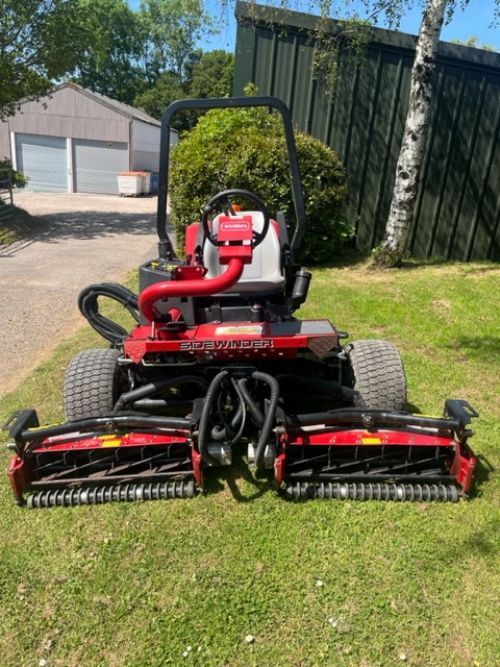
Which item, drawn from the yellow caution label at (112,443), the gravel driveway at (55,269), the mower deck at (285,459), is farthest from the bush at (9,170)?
the yellow caution label at (112,443)

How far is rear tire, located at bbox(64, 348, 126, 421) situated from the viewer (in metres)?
3.51

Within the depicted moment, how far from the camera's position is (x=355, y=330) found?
233 inches

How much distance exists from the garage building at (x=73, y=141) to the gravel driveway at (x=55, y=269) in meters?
10.5

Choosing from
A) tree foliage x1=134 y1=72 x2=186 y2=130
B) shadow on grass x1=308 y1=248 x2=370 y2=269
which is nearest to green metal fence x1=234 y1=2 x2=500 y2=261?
shadow on grass x1=308 y1=248 x2=370 y2=269

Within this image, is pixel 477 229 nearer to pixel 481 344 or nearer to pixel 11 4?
pixel 481 344

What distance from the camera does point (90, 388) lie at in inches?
138

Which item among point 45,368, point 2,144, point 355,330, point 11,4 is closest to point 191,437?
point 45,368

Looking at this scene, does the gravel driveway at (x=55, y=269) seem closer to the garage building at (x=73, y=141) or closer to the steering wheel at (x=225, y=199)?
the steering wheel at (x=225, y=199)

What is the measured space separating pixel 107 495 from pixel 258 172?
5.72m

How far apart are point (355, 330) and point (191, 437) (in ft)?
10.8

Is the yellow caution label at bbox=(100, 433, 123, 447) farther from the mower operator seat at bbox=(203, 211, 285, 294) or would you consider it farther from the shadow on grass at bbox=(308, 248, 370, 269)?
the shadow on grass at bbox=(308, 248, 370, 269)

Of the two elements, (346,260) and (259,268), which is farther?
(346,260)

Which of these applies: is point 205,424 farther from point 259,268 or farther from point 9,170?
point 9,170

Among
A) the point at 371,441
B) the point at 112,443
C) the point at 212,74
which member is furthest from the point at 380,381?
the point at 212,74
